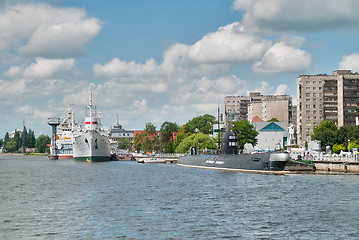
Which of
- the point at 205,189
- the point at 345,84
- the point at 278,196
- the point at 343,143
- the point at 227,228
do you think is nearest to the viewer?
the point at 227,228

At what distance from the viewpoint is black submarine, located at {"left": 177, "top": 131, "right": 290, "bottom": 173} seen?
87.5 meters

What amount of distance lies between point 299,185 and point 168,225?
1329 inches

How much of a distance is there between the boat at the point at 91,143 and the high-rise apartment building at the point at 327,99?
72.5m

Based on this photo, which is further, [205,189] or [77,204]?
[205,189]

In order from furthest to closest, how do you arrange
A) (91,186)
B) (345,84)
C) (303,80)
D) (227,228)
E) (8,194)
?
(303,80) → (345,84) → (91,186) → (8,194) → (227,228)

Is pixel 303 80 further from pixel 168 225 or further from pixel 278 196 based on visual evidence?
pixel 168 225

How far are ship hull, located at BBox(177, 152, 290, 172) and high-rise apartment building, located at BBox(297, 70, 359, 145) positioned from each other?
66.3 meters

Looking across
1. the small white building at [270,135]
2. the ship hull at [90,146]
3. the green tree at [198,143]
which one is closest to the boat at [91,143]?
the ship hull at [90,146]

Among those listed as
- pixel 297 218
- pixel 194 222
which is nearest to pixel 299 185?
pixel 297 218

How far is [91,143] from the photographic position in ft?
540

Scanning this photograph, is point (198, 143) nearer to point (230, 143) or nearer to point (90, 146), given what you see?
point (90, 146)

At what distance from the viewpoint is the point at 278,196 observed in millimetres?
55188

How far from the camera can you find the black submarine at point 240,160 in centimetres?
8750

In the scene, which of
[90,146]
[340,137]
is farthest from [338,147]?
[90,146]
